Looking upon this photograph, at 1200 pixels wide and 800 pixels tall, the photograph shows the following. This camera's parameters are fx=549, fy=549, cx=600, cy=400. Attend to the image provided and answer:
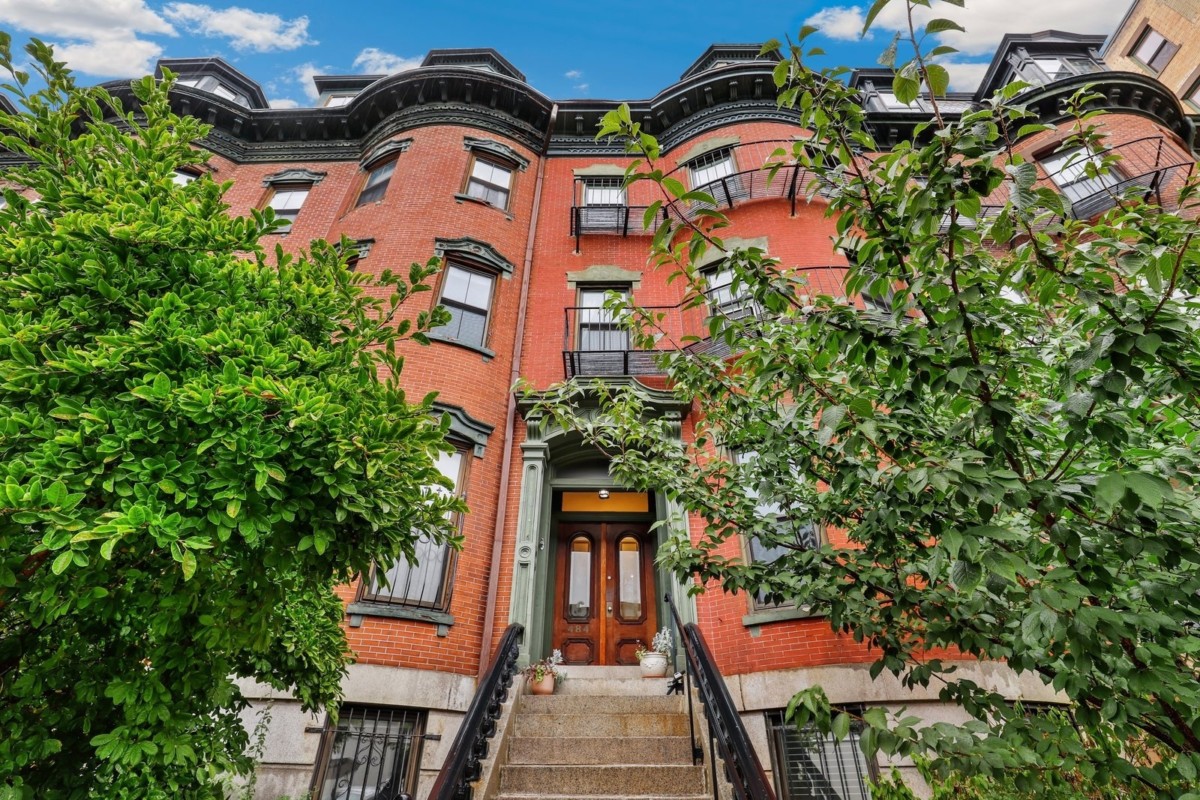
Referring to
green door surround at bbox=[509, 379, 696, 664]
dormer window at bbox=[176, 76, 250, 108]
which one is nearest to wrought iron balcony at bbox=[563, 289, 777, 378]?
green door surround at bbox=[509, 379, 696, 664]

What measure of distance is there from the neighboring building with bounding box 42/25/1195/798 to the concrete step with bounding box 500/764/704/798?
185 centimetres

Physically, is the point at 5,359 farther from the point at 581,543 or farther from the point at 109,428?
the point at 581,543

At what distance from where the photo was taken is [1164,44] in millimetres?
19250

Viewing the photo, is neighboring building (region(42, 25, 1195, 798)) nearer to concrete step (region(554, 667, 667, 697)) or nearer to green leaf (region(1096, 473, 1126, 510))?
concrete step (region(554, 667, 667, 697))

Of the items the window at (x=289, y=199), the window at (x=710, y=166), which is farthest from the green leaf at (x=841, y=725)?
the window at (x=289, y=199)

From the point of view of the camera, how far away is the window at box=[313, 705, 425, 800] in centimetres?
584

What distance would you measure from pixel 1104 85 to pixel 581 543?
16.4 m

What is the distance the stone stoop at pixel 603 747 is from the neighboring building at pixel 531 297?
1.22 metres

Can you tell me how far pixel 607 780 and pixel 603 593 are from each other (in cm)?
392

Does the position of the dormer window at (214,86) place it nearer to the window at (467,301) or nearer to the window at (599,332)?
the window at (467,301)

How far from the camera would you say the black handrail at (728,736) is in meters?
3.42

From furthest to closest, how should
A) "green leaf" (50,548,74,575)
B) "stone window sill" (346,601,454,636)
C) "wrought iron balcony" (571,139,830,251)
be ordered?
"wrought iron balcony" (571,139,830,251)
"stone window sill" (346,601,454,636)
"green leaf" (50,548,74,575)

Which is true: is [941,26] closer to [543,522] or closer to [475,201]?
[543,522]

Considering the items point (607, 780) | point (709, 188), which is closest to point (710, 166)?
point (709, 188)
